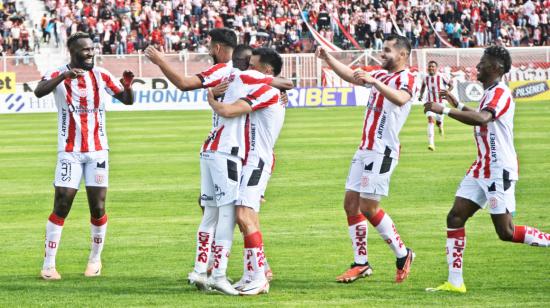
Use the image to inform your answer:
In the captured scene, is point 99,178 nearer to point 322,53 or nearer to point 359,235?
point 322,53

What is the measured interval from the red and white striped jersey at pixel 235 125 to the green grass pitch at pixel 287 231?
4.81ft

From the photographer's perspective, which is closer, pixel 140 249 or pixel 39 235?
pixel 140 249

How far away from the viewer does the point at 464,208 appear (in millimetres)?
10422

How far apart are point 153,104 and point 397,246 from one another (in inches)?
1393

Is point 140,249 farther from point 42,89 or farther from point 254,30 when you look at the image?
point 254,30

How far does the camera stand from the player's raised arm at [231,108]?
33.3ft

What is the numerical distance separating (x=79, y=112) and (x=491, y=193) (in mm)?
4566

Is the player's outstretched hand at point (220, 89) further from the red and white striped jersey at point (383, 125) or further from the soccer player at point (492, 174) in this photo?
the soccer player at point (492, 174)

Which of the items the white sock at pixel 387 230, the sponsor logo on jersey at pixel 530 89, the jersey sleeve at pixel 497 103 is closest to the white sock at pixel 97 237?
the white sock at pixel 387 230

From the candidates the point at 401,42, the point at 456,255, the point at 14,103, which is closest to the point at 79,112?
the point at 401,42

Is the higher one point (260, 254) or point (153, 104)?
point (260, 254)

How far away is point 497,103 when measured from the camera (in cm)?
1020

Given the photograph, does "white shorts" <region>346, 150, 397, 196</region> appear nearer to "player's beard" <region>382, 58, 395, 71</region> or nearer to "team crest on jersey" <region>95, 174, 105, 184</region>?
"player's beard" <region>382, 58, 395, 71</region>

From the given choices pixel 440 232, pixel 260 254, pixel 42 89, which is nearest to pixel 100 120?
pixel 42 89
